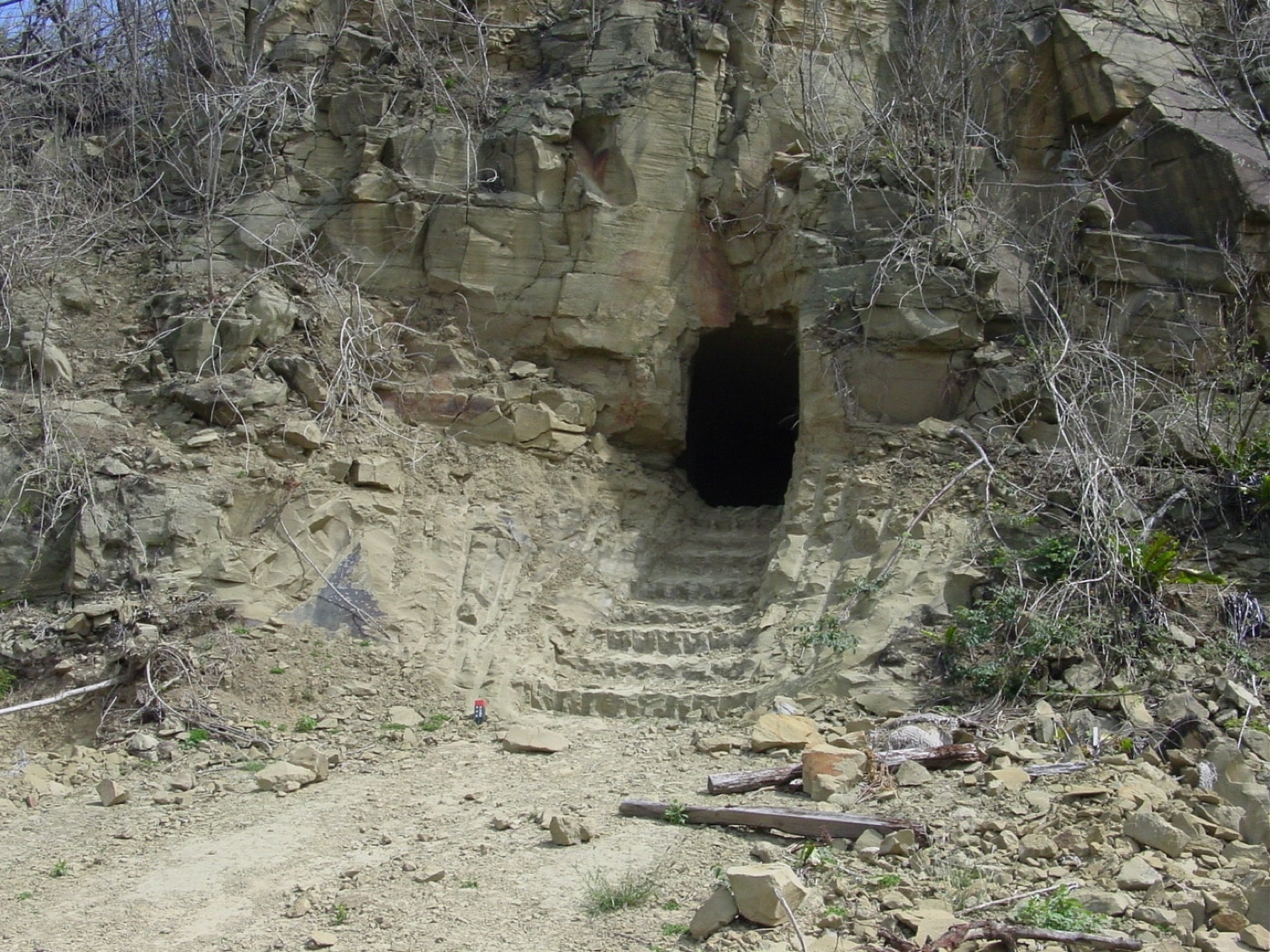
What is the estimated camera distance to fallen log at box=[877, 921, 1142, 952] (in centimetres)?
417

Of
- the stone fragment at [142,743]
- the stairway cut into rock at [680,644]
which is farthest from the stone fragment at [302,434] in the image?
the stone fragment at [142,743]

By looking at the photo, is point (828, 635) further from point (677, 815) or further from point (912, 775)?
point (677, 815)

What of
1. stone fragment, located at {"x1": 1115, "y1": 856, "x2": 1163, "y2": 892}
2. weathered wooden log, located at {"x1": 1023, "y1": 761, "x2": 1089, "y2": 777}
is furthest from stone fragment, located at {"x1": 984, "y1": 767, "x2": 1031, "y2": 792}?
stone fragment, located at {"x1": 1115, "y1": 856, "x2": 1163, "y2": 892}

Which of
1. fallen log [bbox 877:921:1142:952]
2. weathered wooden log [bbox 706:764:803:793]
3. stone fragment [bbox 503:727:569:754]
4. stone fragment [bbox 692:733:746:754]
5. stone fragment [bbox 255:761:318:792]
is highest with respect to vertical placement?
fallen log [bbox 877:921:1142:952]

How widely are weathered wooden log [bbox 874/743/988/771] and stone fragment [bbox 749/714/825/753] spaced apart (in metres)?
0.55

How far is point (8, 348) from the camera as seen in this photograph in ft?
29.9

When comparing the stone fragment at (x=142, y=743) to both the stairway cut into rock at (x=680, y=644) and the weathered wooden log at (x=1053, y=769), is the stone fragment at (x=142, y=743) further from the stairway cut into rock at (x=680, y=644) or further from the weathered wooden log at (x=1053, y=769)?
the weathered wooden log at (x=1053, y=769)

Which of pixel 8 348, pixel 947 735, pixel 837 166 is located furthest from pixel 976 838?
pixel 8 348

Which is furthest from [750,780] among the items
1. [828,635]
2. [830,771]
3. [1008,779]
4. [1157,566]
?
[1157,566]

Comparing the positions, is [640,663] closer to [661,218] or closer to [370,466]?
[370,466]

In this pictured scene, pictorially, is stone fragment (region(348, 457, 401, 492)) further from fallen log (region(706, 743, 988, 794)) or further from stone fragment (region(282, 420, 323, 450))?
fallen log (region(706, 743, 988, 794))

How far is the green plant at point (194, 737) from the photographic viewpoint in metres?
7.20

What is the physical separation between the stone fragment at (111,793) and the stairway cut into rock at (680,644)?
2.65 m

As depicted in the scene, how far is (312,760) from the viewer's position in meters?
6.83
